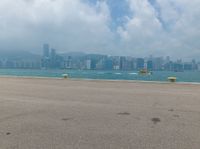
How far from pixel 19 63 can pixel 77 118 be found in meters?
133

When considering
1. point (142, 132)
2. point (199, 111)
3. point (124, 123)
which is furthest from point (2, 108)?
point (199, 111)

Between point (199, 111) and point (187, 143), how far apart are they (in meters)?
3.96

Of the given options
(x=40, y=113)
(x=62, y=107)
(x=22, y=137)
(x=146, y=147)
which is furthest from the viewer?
(x=62, y=107)

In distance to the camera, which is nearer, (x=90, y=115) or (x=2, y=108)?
(x=90, y=115)

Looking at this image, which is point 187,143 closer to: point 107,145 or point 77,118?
point 107,145

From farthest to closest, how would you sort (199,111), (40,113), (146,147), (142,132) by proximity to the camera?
(199,111) → (40,113) → (142,132) → (146,147)

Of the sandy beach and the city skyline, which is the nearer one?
the sandy beach

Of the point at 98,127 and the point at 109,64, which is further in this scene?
the point at 109,64

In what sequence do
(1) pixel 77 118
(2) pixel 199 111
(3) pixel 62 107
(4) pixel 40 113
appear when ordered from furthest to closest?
(3) pixel 62 107
(2) pixel 199 111
(4) pixel 40 113
(1) pixel 77 118

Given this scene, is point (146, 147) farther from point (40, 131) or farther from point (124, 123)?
point (40, 131)

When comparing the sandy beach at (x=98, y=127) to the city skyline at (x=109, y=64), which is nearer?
the sandy beach at (x=98, y=127)

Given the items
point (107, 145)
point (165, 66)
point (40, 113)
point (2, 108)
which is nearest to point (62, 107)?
point (40, 113)

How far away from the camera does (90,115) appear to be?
322 inches

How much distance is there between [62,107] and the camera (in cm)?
975
